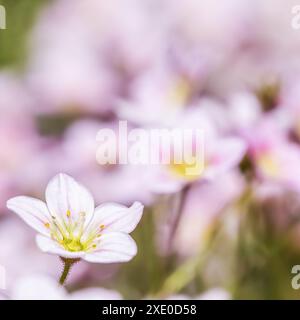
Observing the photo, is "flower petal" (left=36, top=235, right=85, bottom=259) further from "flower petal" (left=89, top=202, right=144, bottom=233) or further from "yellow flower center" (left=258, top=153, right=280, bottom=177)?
"yellow flower center" (left=258, top=153, right=280, bottom=177)

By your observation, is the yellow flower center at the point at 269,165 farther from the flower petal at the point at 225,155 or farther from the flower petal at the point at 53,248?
the flower petal at the point at 53,248

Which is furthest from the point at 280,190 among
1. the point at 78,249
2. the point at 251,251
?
the point at 78,249

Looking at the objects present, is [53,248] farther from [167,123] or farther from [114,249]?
[167,123]

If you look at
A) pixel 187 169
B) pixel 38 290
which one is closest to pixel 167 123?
pixel 187 169

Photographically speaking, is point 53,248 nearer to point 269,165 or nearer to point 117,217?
point 117,217

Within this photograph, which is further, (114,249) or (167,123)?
(167,123)
